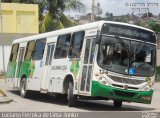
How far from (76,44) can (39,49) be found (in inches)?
159

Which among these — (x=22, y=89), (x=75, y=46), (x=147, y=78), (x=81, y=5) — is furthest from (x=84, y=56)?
(x=81, y=5)

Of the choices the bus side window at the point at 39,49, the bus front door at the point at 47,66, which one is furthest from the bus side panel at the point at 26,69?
the bus front door at the point at 47,66

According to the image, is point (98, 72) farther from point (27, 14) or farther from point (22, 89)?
point (27, 14)

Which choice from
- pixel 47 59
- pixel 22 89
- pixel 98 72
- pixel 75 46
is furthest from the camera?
pixel 22 89

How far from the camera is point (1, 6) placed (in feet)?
134

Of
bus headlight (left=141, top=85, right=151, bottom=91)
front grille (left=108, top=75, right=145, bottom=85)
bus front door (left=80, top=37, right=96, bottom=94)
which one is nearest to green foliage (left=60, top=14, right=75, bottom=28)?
bus front door (left=80, top=37, right=96, bottom=94)

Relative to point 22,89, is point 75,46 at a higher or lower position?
higher

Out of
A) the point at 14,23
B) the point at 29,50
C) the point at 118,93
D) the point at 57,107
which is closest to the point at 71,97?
the point at 57,107

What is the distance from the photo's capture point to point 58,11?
4719 cm

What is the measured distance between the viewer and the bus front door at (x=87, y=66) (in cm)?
1677

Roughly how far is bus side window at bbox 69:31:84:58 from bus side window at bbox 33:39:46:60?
308 cm

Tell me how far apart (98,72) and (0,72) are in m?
25.1

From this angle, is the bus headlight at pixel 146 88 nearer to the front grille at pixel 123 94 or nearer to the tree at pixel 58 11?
the front grille at pixel 123 94

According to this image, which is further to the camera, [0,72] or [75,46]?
[0,72]
